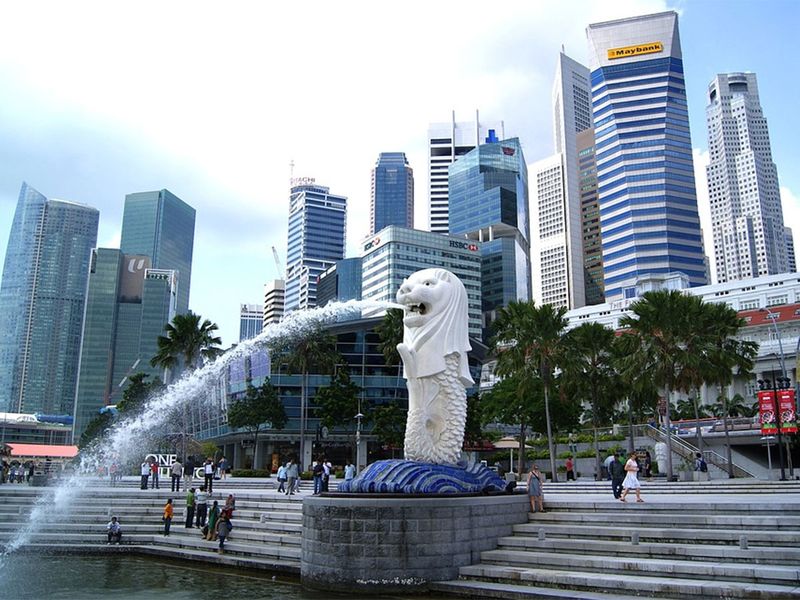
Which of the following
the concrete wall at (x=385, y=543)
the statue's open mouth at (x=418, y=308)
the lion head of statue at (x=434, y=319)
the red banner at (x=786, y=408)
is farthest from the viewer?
the red banner at (x=786, y=408)

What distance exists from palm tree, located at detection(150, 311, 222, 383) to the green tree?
4.55 m

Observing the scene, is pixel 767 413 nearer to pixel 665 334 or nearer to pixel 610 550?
pixel 665 334

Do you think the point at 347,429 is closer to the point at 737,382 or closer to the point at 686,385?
the point at 686,385

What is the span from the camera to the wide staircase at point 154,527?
18953 millimetres

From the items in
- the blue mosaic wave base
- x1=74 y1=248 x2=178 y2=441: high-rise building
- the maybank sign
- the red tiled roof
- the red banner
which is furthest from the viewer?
x1=74 y1=248 x2=178 y2=441: high-rise building

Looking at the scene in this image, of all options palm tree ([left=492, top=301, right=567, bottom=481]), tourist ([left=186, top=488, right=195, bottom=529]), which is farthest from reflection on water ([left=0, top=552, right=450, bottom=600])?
palm tree ([left=492, top=301, right=567, bottom=481])

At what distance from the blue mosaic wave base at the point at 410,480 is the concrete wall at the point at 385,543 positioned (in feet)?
2.69

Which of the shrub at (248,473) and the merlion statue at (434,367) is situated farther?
the shrub at (248,473)

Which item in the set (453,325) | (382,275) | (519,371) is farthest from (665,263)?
(453,325)

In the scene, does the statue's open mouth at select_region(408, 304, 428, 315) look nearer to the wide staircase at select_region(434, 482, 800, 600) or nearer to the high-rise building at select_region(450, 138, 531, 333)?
the wide staircase at select_region(434, 482, 800, 600)

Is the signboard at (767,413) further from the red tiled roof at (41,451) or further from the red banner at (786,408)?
the red tiled roof at (41,451)

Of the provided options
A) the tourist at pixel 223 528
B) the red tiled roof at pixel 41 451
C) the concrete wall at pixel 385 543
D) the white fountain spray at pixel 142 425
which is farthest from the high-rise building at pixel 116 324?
the concrete wall at pixel 385 543

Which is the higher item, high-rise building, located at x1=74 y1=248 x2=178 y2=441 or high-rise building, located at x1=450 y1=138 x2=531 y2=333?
high-rise building, located at x1=450 y1=138 x2=531 y2=333

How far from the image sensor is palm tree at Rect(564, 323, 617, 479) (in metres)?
43.1
